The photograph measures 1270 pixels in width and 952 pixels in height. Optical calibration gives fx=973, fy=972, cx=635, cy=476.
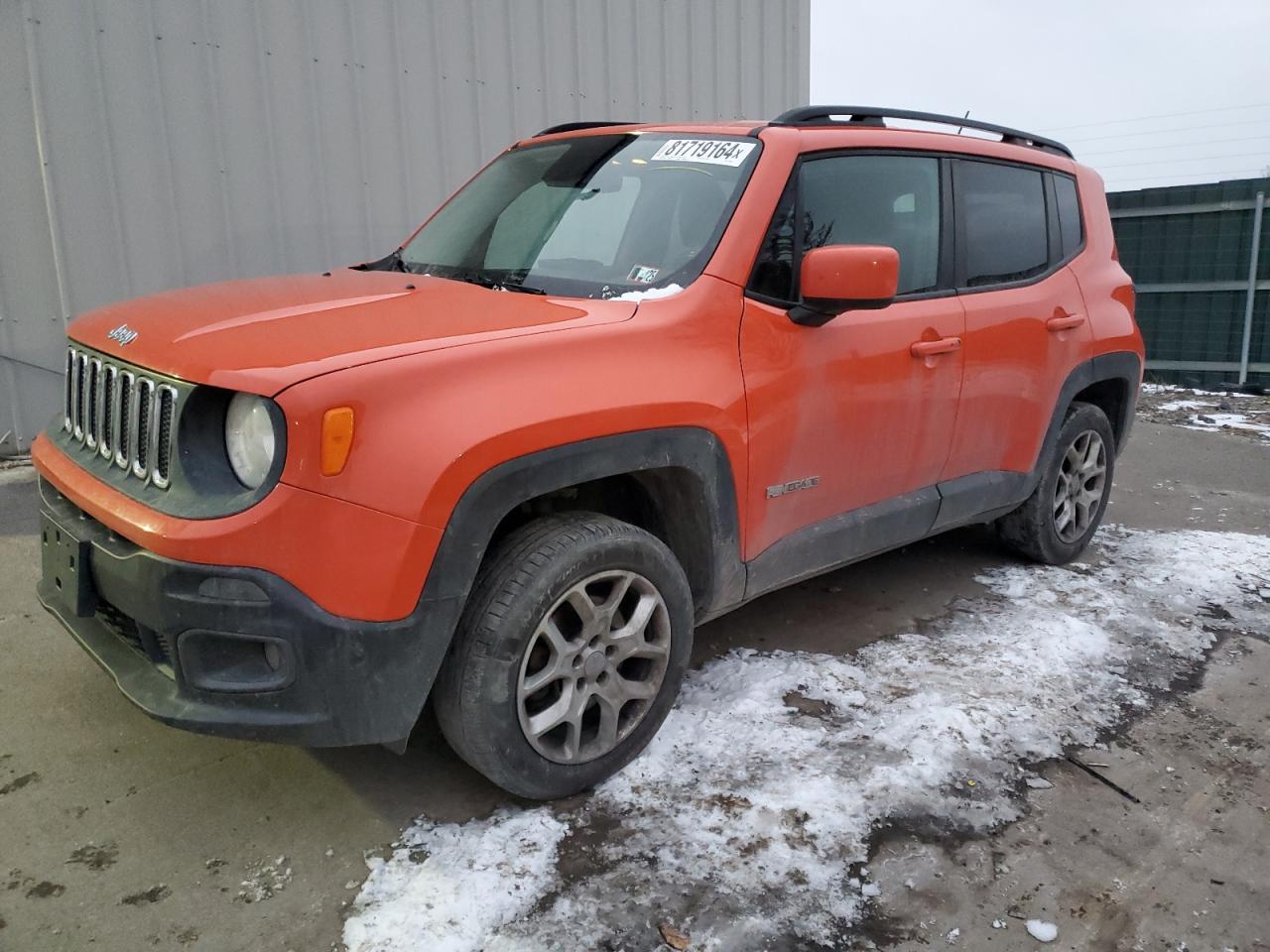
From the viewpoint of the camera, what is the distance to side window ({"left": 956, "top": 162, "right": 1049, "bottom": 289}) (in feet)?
12.6

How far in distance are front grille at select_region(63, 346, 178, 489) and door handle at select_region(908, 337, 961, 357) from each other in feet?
7.84

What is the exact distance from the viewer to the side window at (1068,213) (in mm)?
4387

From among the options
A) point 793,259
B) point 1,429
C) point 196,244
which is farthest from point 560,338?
point 1,429

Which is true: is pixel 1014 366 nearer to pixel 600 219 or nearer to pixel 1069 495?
pixel 1069 495

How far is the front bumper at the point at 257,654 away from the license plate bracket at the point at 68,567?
0.01 m

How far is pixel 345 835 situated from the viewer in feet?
8.41

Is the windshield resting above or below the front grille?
above

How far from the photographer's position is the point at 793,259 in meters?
3.09

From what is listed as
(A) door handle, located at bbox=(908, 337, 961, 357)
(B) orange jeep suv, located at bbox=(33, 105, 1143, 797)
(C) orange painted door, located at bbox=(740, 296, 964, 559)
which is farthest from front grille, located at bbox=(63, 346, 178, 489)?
(A) door handle, located at bbox=(908, 337, 961, 357)

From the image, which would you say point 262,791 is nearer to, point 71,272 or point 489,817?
point 489,817

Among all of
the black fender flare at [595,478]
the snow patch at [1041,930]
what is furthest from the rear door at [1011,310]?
the snow patch at [1041,930]

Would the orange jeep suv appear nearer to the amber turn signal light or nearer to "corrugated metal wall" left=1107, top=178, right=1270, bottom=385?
the amber turn signal light

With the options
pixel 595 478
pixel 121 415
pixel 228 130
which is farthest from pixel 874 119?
pixel 228 130

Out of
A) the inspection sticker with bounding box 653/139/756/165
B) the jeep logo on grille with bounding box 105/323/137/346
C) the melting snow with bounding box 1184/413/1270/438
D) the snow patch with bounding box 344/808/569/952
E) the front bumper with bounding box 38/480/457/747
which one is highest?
the inspection sticker with bounding box 653/139/756/165
